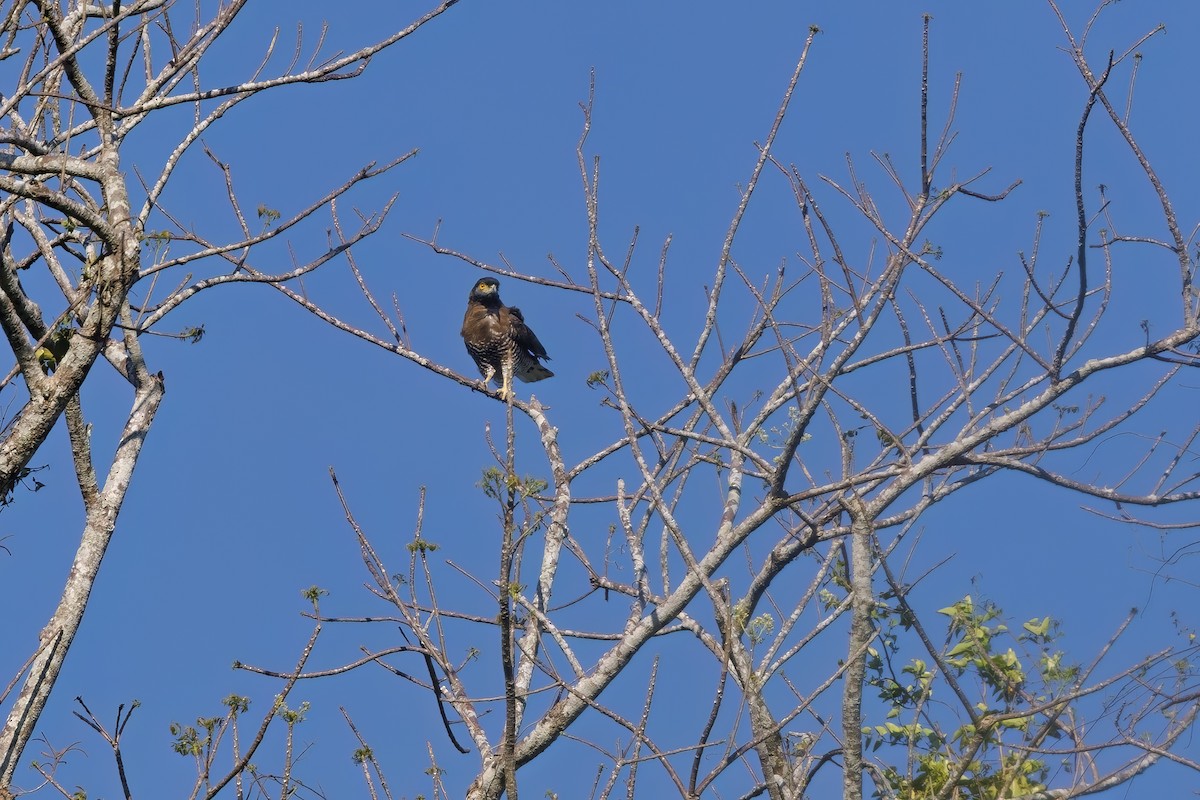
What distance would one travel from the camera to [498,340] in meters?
9.64

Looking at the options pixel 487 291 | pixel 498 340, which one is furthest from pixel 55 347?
pixel 487 291

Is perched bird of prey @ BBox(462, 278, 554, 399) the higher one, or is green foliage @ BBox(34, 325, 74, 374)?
perched bird of prey @ BBox(462, 278, 554, 399)

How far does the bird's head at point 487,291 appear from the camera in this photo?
10.3 metres

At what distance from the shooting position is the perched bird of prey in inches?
376

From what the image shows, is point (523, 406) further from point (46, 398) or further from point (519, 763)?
point (46, 398)

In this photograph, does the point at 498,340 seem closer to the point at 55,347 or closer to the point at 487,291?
the point at 487,291

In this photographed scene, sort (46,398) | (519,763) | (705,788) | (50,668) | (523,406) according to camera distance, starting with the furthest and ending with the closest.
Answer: (523,406) < (519,763) < (50,668) < (46,398) < (705,788)

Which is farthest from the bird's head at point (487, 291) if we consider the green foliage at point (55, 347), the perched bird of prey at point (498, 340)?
the green foliage at point (55, 347)

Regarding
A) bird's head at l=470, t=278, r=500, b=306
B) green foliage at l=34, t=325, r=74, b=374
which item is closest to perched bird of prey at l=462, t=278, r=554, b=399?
bird's head at l=470, t=278, r=500, b=306

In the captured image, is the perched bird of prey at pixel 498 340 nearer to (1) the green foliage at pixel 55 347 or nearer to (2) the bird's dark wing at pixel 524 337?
(2) the bird's dark wing at pixel 524 337

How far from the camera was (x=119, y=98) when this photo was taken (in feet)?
15.6

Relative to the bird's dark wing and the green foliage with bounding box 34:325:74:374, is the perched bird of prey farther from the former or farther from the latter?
the green foliage with bounding box 34:325:74:374

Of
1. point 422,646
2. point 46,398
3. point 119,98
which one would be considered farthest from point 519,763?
point 119,98

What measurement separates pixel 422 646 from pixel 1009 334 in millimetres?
2495
